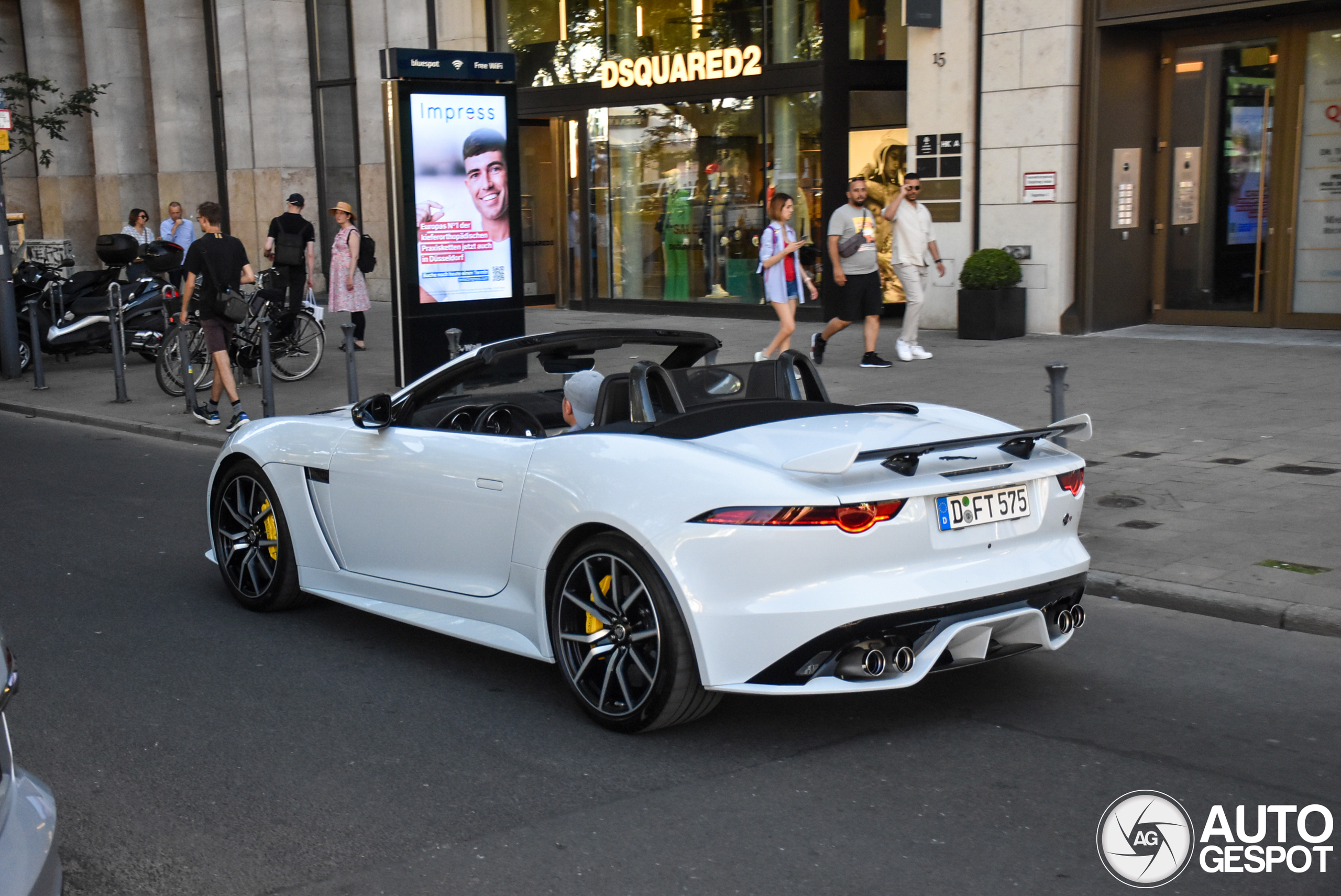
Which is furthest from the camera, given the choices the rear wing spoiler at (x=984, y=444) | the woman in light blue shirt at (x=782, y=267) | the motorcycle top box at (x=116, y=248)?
the motorcycle top box at (x=116, y=248)

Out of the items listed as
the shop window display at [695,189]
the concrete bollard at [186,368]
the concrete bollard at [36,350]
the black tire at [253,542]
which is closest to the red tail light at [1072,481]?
the black tire at [253,542]

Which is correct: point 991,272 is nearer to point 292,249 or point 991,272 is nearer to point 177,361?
point 292,249

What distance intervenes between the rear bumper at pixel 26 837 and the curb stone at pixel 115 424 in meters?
9.15

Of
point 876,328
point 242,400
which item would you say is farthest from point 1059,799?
point 242,400

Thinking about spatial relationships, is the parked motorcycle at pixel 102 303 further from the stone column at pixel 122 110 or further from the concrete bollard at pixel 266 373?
the stone column at pixel 122 110

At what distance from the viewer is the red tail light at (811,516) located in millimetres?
4301

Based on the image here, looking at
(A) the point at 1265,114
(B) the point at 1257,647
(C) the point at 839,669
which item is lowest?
(B) the point at 1257,647

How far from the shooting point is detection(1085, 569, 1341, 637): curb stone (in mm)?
5859

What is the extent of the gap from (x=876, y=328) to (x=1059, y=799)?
33.4ft

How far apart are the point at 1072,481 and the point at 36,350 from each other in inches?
524

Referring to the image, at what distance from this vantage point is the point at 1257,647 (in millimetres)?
5684

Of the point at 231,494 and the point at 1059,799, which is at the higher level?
the point at 231,494

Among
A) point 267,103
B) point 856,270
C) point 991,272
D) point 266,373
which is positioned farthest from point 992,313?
point 267,103

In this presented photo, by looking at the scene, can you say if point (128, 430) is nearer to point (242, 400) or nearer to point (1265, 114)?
point (242, 400)
